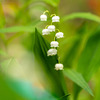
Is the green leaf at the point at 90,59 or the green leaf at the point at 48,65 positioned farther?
the green leaf at the point at 90,59

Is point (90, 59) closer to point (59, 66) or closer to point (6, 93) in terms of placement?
point (59, 66)

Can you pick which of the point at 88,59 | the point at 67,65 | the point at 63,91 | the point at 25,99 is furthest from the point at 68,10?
the point at 25,99

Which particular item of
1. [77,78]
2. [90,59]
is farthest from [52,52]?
[90,59]

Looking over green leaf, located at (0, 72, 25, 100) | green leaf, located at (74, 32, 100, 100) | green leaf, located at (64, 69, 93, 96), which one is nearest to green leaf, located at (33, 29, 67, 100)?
green leaf, located at (64, 69, 93, 96)

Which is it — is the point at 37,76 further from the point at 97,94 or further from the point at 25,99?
the point at 25,99

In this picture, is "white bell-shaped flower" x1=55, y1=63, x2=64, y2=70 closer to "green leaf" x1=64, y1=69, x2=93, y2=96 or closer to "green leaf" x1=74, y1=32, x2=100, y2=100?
"green leaf" x1=64, y1=69, x2=93, y2=96

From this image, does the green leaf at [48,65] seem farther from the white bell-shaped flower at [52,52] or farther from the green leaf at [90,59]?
the green leaf at [90,59]

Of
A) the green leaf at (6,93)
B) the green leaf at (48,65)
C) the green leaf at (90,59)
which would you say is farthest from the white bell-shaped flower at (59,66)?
the green leaf at (6,93)
